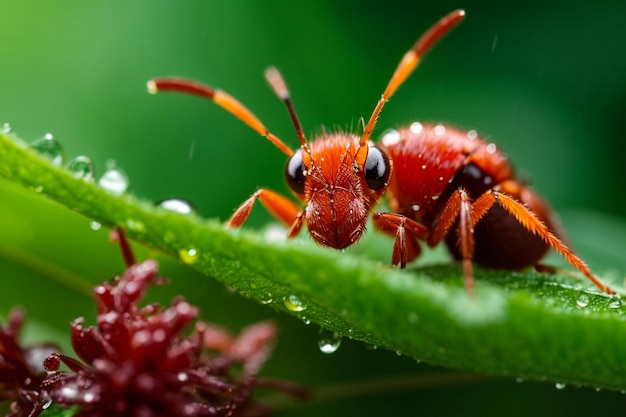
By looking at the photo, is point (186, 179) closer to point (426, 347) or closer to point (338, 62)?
point (338, 62)

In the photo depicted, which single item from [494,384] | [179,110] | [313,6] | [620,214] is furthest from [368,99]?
[494,384]

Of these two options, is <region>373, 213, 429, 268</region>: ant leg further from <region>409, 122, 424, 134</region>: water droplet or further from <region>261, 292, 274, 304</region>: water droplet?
<region>261, 292, 274, 304</region>: water droplet

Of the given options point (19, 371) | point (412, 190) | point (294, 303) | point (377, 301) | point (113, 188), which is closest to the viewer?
point (377, 301)

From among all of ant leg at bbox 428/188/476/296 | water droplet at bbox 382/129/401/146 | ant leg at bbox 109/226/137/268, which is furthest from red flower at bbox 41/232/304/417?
water droplet at bbox 382/129/401/146

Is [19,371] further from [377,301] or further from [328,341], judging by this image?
[377,301]

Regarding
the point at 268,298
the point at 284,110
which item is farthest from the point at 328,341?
the point at 284,110
